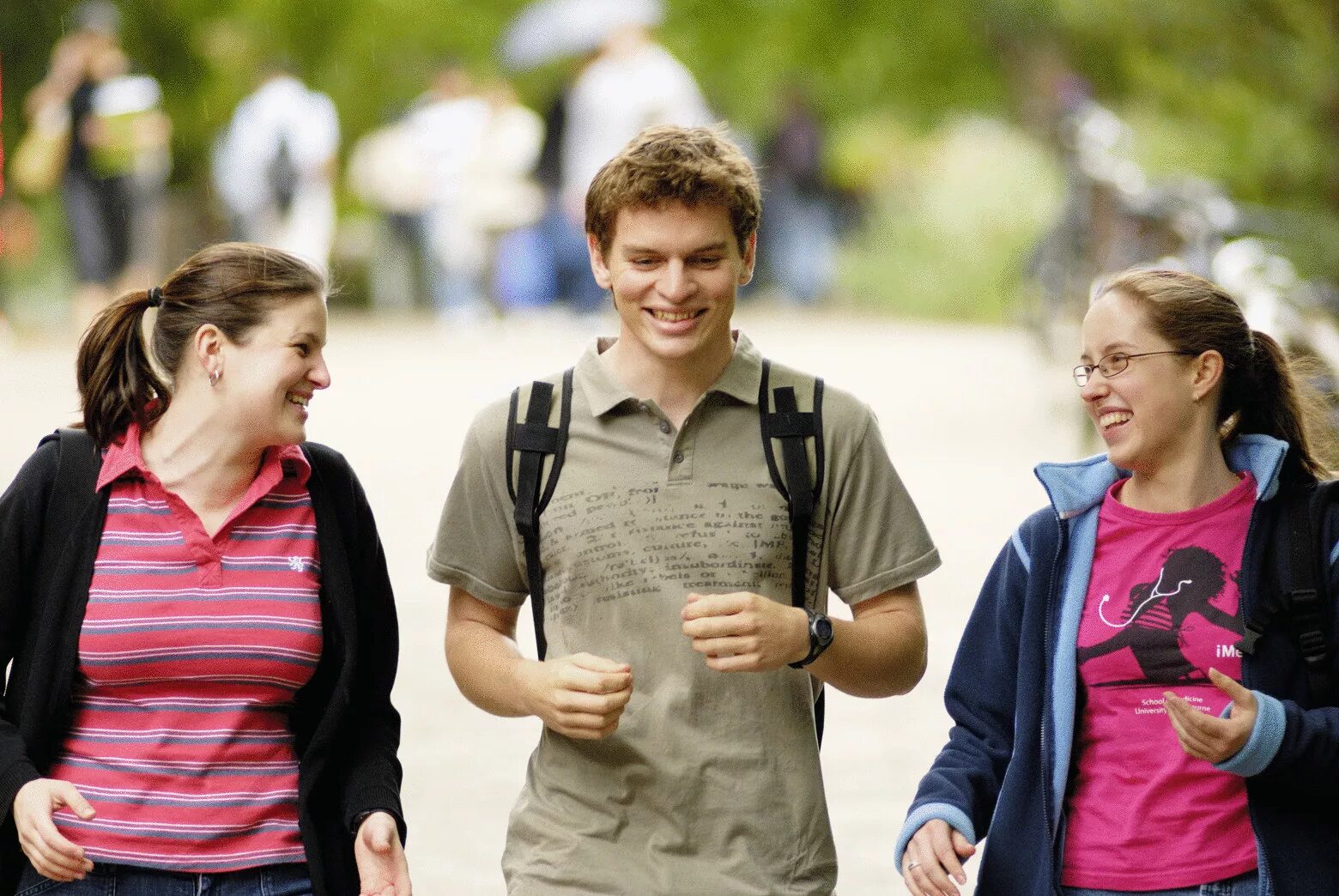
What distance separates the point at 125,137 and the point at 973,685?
17.3 m

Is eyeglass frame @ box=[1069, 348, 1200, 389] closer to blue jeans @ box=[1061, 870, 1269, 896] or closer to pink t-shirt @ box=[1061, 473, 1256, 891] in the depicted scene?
pink t-shirt @ box=[1061, 473, 1256, 891]

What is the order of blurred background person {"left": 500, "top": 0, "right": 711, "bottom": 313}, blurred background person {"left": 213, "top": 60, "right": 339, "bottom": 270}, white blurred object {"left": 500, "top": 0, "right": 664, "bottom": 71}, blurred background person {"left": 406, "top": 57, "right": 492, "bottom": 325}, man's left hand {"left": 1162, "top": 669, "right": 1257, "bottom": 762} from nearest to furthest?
man's left hand {"left": 1162, "top": 669, "right": 1257, "bottom": 762}, blurred background person {"left": 500, "top": 0, "right": 711, "bottom": 313}, blurred background person {"left": 213, "top": 60, "right": 339, "bottom": 270}, blurred background person {"left": 406, "top": 57, "right": 492, "bottom": 325}, white blurred object {"left": 500, "top": 0, "right": 664, "bottom": 71}

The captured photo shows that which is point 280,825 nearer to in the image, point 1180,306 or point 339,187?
point 1180,306

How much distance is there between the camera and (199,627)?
3.32 metres

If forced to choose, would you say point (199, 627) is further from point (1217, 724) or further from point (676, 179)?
point (1217, 724)

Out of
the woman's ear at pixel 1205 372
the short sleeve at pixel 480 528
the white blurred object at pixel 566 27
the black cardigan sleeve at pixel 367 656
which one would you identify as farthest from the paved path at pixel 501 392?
the white blurred object at pixel 566 27

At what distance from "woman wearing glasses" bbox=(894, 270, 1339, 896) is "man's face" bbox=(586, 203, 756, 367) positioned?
0.62 metres

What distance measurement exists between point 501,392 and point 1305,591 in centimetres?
1312

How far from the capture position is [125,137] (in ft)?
63.9

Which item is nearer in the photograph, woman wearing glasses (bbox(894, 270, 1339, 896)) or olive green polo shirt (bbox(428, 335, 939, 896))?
woman wearing glasses (bbox(894, 270, 1339, 896))

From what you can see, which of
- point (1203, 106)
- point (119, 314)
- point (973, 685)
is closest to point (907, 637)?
point (973, 685)

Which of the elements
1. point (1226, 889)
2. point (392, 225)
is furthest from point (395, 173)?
point (1226, 889)

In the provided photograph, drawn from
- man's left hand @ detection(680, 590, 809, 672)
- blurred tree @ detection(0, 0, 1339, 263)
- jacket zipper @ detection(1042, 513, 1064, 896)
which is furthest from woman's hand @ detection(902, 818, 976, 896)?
blurred tree @ detection(0, 0, 1339, 263)

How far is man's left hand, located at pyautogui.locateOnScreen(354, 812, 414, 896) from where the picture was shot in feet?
11.0
